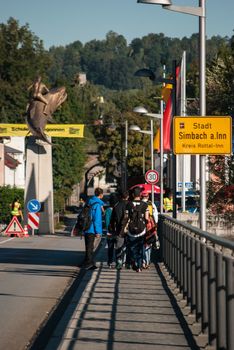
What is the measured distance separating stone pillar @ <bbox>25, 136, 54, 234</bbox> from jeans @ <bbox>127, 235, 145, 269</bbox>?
3176cm

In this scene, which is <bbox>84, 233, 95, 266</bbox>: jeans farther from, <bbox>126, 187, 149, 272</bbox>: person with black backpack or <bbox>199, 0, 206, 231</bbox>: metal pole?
<bbox>199, 0, 206, 231</bbox>: metal pole

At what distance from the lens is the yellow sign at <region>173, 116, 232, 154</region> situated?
18.7m

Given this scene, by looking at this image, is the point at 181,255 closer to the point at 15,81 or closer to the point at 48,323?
the point at 48,323

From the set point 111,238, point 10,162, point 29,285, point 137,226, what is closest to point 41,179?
point 111,238

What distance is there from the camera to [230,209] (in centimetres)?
2159

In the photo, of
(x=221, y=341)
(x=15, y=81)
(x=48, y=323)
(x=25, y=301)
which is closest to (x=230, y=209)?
(x=25, y=301)

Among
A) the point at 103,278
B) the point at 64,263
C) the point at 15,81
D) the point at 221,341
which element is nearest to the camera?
the point at 221,341

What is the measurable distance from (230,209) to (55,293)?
17.1 ft

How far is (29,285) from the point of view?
19516mm

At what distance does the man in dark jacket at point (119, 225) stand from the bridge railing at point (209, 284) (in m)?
6.46

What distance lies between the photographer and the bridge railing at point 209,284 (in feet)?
30.8

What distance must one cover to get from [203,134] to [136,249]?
5.27 meters

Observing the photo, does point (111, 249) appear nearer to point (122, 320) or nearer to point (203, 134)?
point (203, 134)

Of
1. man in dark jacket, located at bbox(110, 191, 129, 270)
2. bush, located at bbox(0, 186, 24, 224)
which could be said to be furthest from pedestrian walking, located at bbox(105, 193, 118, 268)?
bush, located at bbox(0, 186, 24, 224)
